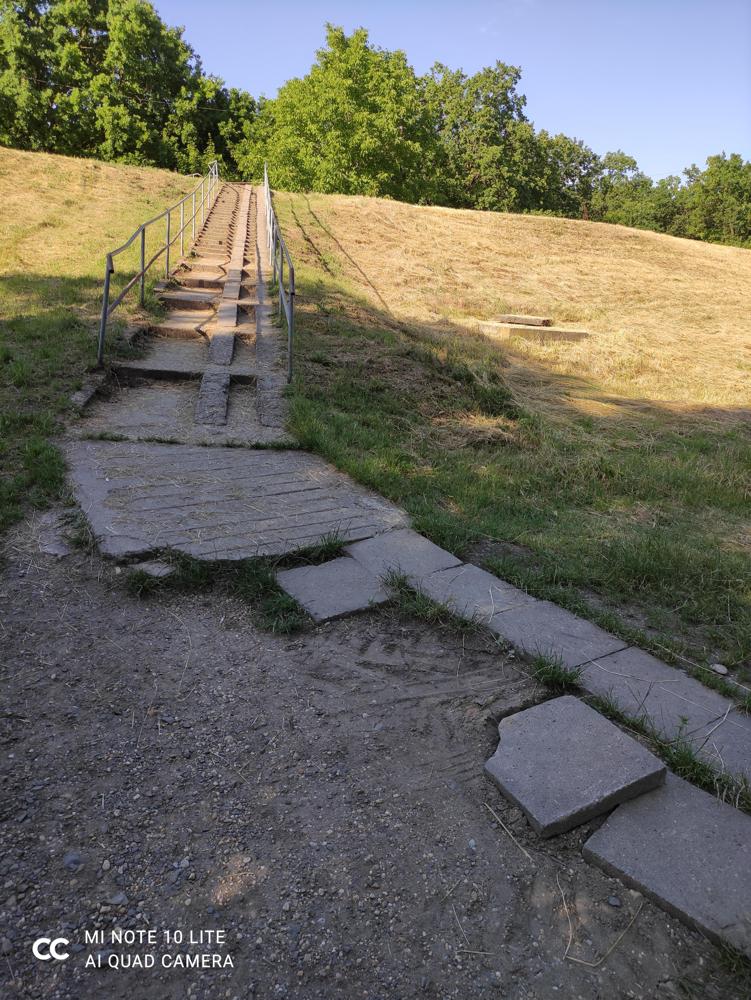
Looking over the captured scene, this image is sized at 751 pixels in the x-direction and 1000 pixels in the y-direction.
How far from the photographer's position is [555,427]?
6957 mm

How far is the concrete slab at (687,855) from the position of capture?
184 centimetres

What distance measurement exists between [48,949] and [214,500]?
2763mm

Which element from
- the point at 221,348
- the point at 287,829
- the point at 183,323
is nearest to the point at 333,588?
the point at 287,829

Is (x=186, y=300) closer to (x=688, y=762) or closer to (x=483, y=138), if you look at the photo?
(x=688, y=762)

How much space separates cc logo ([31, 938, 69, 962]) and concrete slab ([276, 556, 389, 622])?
1.64 metres

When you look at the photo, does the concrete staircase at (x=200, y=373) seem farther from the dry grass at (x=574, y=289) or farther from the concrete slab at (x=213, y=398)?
the dry grass at (x=574, y=289)

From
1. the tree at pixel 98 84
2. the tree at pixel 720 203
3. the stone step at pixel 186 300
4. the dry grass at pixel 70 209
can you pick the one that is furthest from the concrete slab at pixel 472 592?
the tree at pixel 720 203

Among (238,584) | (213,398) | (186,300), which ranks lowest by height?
(238,584)

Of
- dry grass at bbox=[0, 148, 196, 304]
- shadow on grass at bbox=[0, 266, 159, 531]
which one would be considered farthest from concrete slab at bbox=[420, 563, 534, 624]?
dry grass at bbox=[0, 148, 196, 304]

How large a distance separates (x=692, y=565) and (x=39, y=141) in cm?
4085

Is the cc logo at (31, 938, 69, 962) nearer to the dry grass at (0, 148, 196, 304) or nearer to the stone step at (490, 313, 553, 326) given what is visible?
the dry grass at (0, 148, 196, 304)

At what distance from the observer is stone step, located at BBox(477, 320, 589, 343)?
11656mm

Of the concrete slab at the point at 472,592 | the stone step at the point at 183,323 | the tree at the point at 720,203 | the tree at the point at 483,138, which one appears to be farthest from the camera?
the tree at the point at 720,203

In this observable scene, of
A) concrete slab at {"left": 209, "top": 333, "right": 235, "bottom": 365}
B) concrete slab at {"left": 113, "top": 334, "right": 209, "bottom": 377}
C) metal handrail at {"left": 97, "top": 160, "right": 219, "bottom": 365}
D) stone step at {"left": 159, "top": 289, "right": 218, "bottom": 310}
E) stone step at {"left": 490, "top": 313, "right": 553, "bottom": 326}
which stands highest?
metal handrail at {"left": 97, "top": 160, "right": 219, "bottom": 365}
